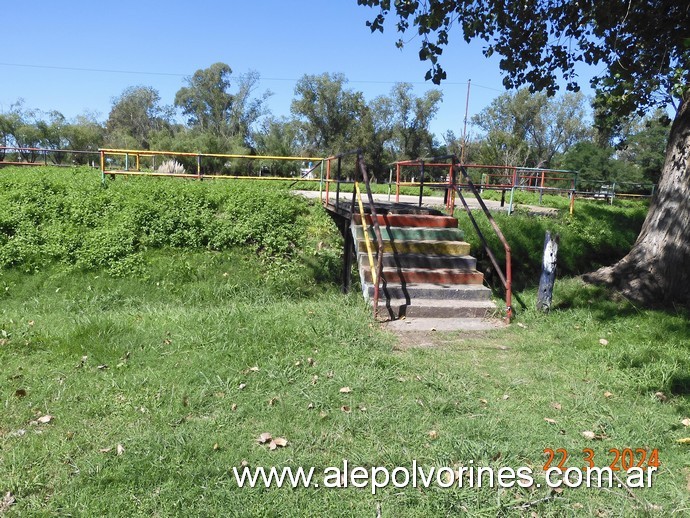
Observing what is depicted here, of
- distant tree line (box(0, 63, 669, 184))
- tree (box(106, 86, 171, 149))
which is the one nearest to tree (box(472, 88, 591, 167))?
distant tree line (box(0, 63, 669, 184))

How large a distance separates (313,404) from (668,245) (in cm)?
636

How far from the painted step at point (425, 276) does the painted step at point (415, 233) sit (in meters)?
0.74

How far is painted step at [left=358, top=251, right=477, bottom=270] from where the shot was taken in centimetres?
768

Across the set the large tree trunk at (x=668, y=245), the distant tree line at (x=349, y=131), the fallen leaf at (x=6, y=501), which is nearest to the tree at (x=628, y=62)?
the large tree trunk at (x=668, y=245)

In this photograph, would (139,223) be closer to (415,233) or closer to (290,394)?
(415,233)

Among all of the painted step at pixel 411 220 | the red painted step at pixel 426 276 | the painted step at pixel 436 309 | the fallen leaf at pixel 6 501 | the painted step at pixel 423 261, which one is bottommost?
the fallen leaf at pixel 6 501

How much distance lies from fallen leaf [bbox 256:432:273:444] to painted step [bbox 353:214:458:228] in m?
4.97

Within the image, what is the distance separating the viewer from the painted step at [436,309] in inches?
272

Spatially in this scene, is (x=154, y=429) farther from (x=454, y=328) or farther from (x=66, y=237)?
Result: (x=66, y=237)

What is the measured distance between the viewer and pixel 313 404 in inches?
166

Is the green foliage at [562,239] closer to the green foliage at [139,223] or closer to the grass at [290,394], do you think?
the grass at [290,394]

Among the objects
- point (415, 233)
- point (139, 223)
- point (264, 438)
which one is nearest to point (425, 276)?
point (415, 233)

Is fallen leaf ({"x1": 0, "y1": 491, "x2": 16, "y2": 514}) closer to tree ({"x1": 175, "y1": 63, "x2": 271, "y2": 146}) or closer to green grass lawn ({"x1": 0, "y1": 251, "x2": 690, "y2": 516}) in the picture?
green grass lawn ({"x1": 0, "y1": 251, "x2": 690, "y2": 516})

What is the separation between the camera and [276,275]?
8547 mm
